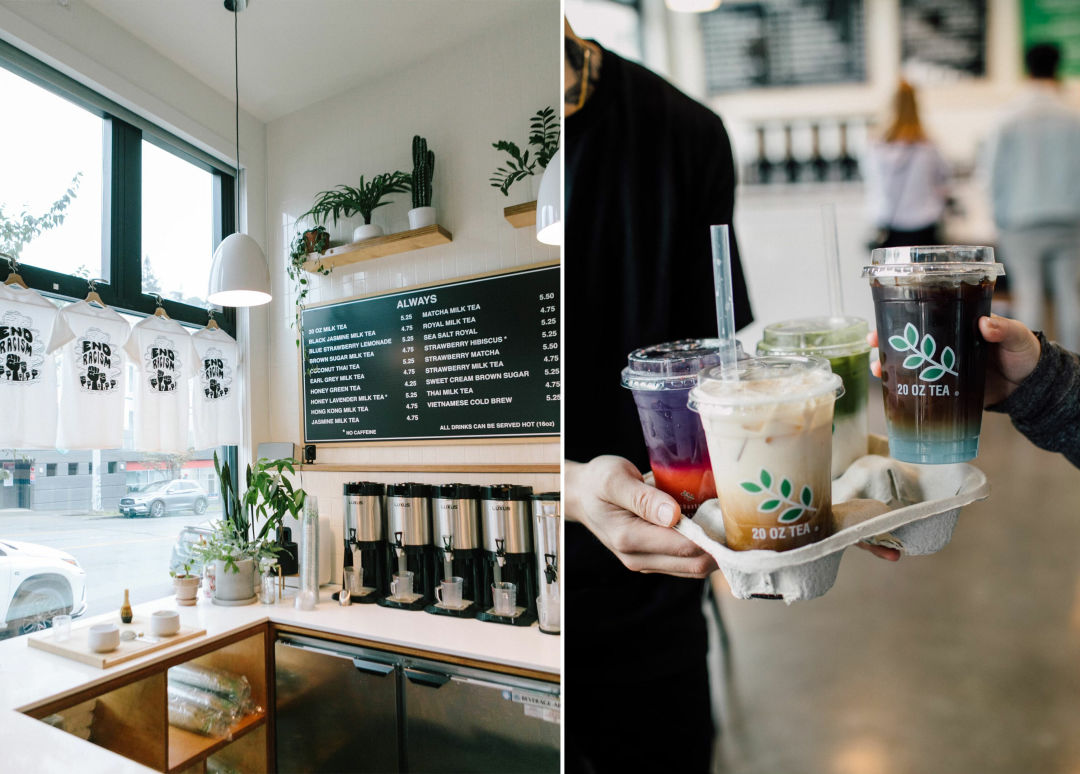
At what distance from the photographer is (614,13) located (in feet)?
1.79

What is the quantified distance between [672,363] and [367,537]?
1.91 meters

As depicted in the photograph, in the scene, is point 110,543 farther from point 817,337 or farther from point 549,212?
point 817,337

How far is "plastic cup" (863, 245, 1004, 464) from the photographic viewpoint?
36 cm

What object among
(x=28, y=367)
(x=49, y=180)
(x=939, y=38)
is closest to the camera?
(x=939, y=38)

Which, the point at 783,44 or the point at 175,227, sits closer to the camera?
the point at 783,44

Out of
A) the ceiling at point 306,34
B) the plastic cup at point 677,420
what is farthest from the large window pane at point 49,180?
the plastic cup at point 677,420

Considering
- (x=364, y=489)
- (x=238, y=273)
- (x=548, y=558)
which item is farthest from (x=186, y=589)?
(x=548, y=558)

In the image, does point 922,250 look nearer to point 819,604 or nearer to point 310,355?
point 819,604

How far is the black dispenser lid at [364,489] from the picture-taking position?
216cm

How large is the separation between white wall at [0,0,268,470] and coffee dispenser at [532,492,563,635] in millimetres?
1540

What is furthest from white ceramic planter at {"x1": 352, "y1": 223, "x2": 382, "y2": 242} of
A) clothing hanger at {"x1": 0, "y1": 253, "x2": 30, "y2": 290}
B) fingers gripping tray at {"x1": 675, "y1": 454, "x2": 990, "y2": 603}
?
fingers gripping tray at {"x1": 675, "y1": 454, "x2": 990, "y2": 603}

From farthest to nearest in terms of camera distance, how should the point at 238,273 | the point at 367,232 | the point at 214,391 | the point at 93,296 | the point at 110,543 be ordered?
1. the point at 214,391
2. the point at 110,543
3. the point at 367,232
4. the point at 93,296
5. the point at 238,273

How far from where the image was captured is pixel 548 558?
1.79 metres

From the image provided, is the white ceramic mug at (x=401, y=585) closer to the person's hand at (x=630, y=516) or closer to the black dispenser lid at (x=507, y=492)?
the black dispenser lid at (x=507, y=492)
